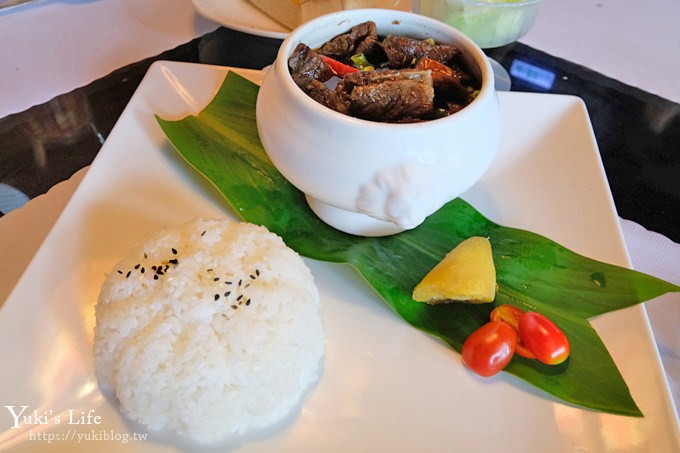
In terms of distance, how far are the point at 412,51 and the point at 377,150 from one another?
1.59 feet

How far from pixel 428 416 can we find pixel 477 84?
96 centimetres

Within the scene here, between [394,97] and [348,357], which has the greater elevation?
[394,97]

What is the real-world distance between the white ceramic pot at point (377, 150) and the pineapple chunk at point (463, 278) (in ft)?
0.53

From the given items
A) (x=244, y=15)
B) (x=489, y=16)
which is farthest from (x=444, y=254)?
(x=244, y=15)

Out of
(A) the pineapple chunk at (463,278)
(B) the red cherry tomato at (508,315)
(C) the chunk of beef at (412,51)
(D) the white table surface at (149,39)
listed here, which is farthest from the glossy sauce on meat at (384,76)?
(D) the white table surface at (149,39)

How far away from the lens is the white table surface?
2.68 m

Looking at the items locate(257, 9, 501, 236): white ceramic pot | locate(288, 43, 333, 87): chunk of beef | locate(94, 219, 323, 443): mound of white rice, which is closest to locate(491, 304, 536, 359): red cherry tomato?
locate(257, 9, 501, 236): white ceramic pot

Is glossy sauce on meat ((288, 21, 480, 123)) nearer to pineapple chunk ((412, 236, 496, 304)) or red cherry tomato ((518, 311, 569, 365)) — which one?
pineapple chunk ((412, 236, 496, 304))

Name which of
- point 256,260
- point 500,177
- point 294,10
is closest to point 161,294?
point 256,260

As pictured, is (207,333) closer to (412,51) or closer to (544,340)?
(544,340)

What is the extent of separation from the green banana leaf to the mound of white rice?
25cm

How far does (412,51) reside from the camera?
5.64 ft

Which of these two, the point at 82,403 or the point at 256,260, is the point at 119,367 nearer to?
the point at 82,403

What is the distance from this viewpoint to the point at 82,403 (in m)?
1.33
